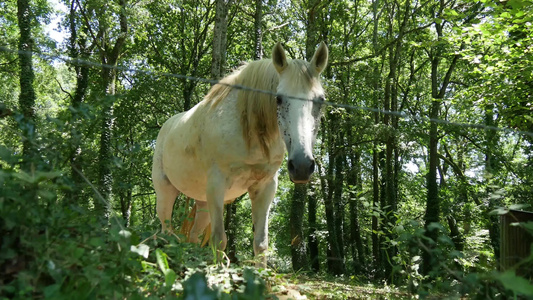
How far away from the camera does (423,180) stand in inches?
995

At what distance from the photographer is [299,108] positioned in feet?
11.2

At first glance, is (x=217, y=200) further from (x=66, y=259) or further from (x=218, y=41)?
(x=218, y=41)

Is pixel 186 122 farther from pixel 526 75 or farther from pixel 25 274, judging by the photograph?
pixel 526 75

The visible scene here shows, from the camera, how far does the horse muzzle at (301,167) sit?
10.4 ft

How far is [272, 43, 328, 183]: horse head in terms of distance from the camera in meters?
3.20

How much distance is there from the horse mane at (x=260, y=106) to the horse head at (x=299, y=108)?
26 centimetres

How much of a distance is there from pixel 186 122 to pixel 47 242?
3693 mm

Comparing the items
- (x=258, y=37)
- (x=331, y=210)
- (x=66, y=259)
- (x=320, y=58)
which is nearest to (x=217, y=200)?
(x=320, y=58)

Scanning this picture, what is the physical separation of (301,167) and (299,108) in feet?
1.82

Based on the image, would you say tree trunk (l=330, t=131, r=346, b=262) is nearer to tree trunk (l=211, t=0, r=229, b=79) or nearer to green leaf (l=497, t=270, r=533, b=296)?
tree trunk (l=211, t=0, r=229, b=79)

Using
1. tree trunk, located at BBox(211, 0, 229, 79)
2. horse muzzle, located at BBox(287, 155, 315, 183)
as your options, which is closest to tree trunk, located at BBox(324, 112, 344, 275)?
tree trunk, located at BBox(211, 0, 229, 79)

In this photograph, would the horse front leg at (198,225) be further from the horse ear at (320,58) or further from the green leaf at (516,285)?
the green leaf at (516,285)

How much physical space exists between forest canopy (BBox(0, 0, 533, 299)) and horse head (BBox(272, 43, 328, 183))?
754 mm

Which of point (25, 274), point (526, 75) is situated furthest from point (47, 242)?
point (526, 75)
